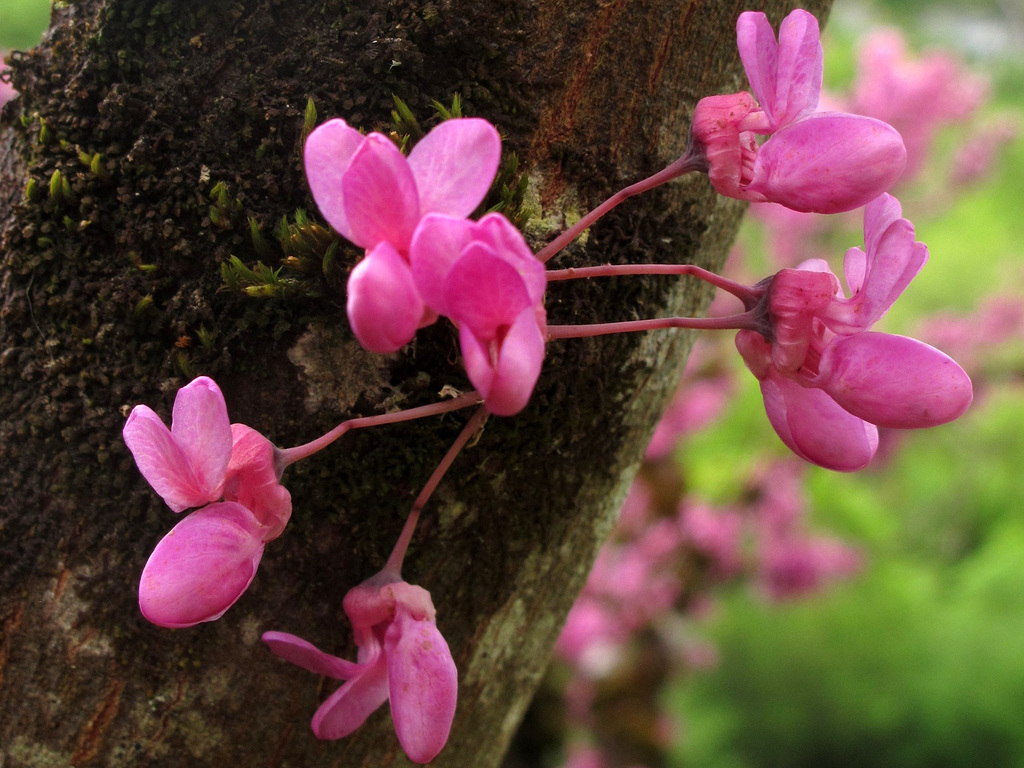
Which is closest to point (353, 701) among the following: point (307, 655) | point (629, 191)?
point (307, 655)

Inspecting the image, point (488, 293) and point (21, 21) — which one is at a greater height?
point (488, 293)

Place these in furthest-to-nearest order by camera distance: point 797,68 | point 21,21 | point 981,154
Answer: point 981,154, point 21,21, point 797,68

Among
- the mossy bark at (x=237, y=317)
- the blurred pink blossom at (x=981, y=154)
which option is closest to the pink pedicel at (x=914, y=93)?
the blurred pink blossom at (x=981, y=154)

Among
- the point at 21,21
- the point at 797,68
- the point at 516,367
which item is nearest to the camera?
the point at 516,367

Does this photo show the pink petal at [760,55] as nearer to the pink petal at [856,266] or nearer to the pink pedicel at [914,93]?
the pink petal at [856,266]

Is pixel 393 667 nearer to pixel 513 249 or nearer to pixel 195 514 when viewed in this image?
pixel 195 514

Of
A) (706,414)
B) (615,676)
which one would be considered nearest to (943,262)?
(706,414)

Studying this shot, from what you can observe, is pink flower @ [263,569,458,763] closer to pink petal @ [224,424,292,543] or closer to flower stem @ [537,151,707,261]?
pink petal @ [224,424,292,543]

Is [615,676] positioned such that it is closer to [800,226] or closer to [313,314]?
[313,314]
